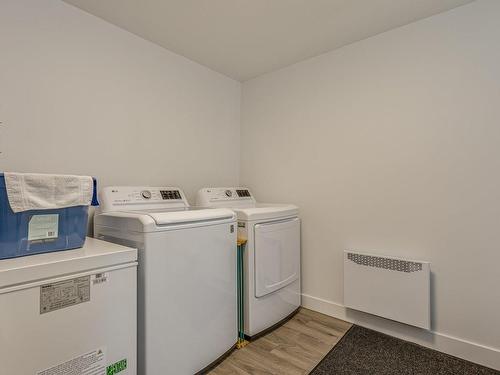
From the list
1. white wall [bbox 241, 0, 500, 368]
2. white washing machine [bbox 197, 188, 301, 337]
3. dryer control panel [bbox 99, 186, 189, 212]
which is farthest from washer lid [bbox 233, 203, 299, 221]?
dryer control panel [bbox 99, 186, 189, 212]

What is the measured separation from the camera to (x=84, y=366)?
1.10 m

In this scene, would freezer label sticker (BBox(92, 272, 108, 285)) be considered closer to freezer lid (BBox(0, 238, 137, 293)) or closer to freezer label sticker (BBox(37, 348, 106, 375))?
freezer lid (BBox(0, 238, 137, 293))

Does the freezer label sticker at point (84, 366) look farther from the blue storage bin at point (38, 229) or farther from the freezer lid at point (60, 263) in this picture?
the blue storage bin at point (38, 229)

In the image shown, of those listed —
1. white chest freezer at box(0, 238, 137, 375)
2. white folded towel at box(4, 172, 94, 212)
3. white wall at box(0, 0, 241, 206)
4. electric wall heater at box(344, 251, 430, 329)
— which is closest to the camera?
white chest freezer at box(0, 238, 137, 375)

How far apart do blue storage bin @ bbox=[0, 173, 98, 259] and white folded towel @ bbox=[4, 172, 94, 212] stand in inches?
1.6

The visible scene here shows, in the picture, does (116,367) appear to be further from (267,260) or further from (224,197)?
(224,197)

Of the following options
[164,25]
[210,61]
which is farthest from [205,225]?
[210,61]

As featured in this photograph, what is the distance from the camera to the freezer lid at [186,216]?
4.57 feet

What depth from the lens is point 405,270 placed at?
6.12 ft

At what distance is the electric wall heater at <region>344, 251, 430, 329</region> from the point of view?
1.80 metres

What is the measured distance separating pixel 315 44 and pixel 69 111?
1.95 meters

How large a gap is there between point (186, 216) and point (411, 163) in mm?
1630

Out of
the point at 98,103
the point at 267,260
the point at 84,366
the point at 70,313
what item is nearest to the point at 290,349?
the point at 267,260

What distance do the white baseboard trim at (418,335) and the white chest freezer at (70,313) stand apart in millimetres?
1642
